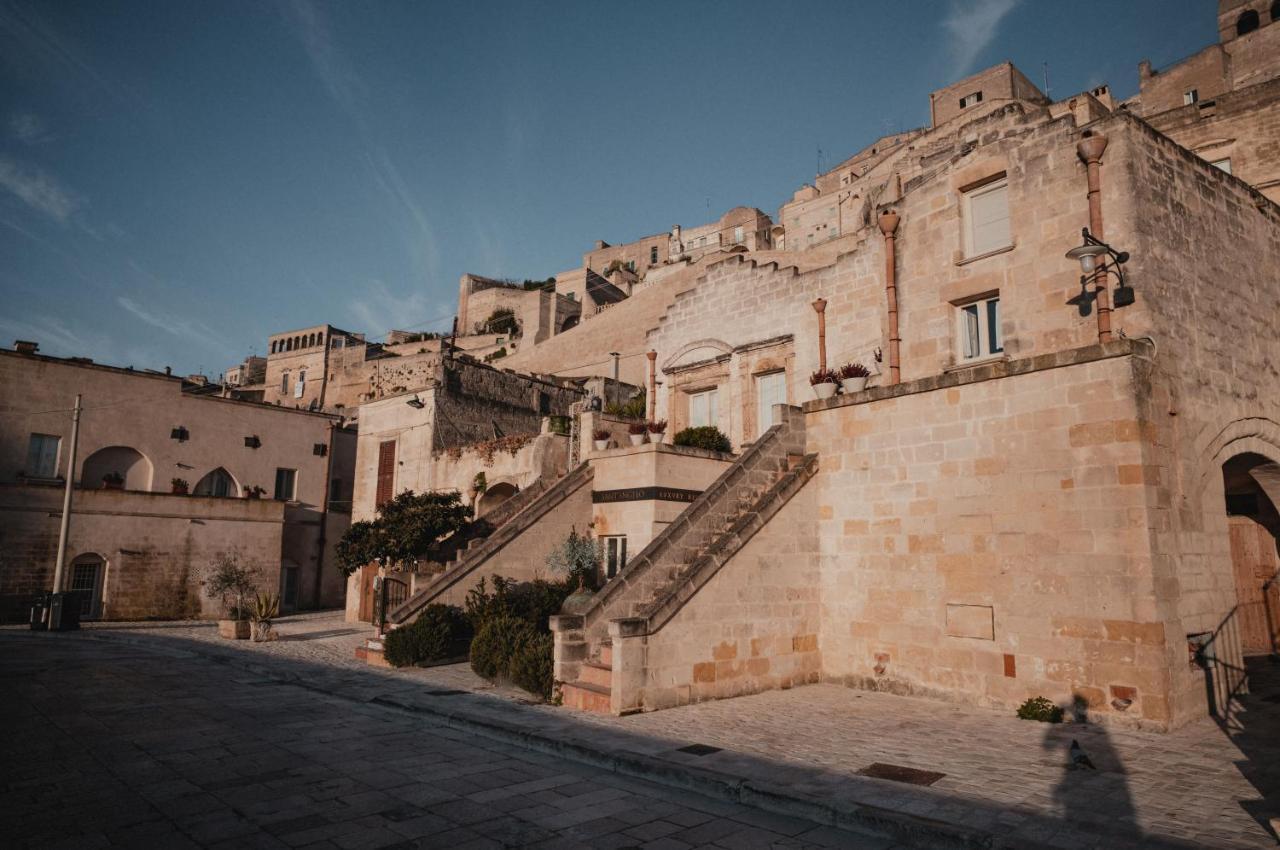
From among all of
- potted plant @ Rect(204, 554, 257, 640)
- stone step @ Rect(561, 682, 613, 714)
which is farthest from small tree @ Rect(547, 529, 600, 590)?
potted plant @ Rect(204, 554, 257, 640)

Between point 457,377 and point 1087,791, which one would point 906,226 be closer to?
point 1087,791

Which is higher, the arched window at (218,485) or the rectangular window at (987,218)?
the rectangular window at (987,218)

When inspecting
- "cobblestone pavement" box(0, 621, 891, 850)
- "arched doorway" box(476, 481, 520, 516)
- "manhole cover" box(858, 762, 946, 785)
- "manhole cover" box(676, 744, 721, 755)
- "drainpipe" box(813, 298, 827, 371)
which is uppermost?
"drainpipe" box(813, 298, 827, 371)

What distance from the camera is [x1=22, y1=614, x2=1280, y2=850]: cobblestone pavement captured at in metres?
5.84

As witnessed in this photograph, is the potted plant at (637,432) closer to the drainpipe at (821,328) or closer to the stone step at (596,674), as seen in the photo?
the drainpipe at (821,328)

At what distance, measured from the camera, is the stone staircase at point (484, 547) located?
15.7 m

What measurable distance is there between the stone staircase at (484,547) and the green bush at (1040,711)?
33.2ft

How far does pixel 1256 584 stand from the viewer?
14.0m

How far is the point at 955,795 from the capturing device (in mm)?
6434

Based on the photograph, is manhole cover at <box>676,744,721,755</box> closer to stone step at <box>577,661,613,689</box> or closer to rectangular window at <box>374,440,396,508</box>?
stone step at <box>577,661,613,689</box>

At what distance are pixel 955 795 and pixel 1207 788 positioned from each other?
7.70 ft

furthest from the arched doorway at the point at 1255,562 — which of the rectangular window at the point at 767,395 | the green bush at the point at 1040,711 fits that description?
the rectangular window at the point at 767,395

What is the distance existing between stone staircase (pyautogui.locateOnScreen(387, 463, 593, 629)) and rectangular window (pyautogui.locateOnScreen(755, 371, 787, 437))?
175 inches

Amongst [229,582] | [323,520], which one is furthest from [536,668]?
[323,520]
